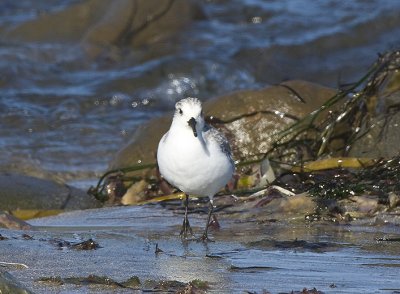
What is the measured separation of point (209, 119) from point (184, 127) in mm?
2089

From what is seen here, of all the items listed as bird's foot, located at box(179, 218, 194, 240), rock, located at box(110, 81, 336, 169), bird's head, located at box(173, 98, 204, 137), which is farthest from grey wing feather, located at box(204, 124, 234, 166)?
rock, located at box(110, 81, 336, 169)

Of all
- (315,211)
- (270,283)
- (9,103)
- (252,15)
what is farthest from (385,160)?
(252,15)

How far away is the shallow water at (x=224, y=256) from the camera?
11.2 ft

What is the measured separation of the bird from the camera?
4.41 m

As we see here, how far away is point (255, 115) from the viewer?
6.64m

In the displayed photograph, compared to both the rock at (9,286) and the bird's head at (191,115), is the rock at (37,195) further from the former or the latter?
the rock at (9,286)

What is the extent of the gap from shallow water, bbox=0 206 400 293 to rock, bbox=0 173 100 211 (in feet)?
3.92

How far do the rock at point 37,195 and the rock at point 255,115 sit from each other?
479 millimetres

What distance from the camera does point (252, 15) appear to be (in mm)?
13562

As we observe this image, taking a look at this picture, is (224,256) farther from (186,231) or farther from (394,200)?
(394,200)

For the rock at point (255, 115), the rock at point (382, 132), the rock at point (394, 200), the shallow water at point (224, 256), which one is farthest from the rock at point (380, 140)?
the shallow water at point (224, 256)

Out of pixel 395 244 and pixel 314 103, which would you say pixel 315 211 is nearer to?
pixel 395 244

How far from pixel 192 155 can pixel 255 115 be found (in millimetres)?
2292

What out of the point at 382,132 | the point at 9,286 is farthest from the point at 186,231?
the point at 382,132
